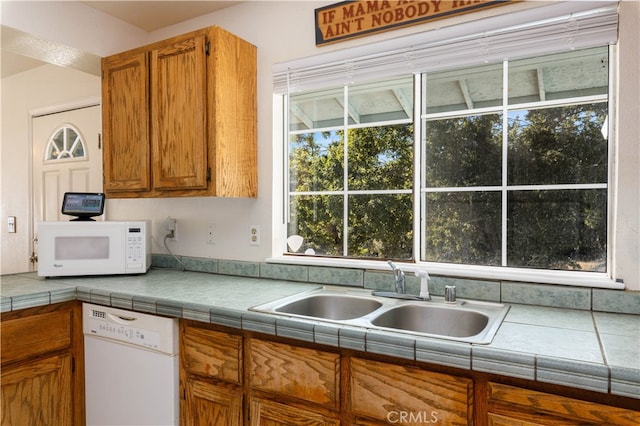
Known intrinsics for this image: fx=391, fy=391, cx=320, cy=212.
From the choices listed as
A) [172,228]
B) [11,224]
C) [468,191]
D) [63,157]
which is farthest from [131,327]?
[11,224]

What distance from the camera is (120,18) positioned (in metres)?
2.41

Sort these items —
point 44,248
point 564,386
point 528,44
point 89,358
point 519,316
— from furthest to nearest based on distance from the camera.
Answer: point 44,248
point 89,358
point 528,44
point 519,316
point 564,386

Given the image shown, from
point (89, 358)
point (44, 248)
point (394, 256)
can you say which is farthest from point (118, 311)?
point (394, 256)

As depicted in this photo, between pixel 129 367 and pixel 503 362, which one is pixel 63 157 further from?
pixel 503 362

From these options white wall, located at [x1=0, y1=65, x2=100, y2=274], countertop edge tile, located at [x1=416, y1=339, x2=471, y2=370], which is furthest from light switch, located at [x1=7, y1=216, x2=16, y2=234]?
countertop edge tile, located at [x1=416, y1=339, x2=471, y2=370]

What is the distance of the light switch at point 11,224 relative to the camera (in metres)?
3.32

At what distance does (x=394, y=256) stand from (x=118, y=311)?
1298 millimetres

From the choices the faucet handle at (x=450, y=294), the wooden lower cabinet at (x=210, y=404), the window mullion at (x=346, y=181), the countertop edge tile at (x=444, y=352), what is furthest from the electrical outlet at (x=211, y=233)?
the countertop edge tile at (x=444, y=352)

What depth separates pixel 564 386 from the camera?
0.99 meters

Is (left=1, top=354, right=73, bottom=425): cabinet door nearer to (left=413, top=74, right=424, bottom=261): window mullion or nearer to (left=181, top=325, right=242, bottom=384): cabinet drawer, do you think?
(left=181, top=325, right=242, bottom=384): cabinet drawer

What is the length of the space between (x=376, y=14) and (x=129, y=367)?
1950mm

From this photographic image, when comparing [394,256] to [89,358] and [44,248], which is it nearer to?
[89,358]

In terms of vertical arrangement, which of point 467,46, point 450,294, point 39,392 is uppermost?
point 467,46

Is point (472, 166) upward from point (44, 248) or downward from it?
upward
